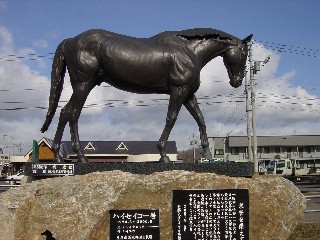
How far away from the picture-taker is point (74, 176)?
5.67 meters

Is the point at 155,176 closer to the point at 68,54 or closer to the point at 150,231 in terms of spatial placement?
the point at 150,231

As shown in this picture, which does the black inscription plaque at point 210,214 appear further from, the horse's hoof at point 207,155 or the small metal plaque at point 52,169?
the small metal plaque at point 52,169

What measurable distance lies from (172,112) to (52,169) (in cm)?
189

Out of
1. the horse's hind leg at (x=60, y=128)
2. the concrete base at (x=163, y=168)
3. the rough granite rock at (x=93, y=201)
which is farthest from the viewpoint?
the horse's hind leg at (x=60, y=128)

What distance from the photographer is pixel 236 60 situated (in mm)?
6766

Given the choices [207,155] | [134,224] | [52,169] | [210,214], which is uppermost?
[207,155]

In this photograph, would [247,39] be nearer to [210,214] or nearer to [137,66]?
[137,66]

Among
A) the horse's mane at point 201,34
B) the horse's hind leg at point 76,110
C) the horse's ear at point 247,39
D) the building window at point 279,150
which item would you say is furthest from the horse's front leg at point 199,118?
the building window at point 279,150

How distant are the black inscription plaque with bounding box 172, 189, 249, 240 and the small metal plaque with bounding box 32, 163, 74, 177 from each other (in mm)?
1533

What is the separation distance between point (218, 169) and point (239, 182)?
421 mm

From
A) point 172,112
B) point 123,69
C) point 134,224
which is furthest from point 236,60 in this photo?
point 134,224

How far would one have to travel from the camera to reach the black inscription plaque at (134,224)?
5.41m

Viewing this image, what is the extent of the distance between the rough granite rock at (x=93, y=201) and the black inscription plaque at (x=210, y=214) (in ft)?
0.26

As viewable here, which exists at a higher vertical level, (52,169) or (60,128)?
(60,128)
